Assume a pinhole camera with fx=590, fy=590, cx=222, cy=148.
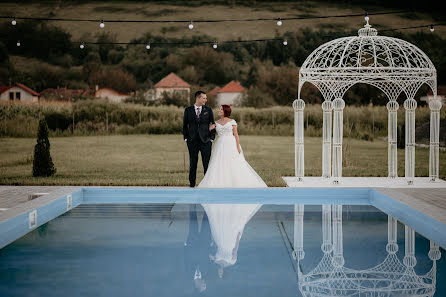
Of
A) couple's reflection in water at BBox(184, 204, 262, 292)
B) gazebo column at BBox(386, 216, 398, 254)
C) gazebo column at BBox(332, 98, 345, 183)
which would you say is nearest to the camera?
couple's reflection in water at BBox(184, 204, 262, 292)

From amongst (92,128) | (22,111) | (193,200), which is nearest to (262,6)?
(92,128)

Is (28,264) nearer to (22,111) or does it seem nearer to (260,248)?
(260,248)

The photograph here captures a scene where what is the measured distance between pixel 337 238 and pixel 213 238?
127 cm

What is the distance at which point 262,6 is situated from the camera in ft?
75.0

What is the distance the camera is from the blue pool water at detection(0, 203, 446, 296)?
4398mm

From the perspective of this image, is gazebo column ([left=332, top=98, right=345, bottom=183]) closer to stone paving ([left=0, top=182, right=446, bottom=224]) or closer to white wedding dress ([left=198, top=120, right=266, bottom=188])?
stone paving ([left=0, top=182, right=446, bottom=224])

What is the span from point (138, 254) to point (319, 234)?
198 centimetres

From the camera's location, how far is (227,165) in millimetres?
8789

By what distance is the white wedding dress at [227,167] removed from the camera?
8727 millimetres

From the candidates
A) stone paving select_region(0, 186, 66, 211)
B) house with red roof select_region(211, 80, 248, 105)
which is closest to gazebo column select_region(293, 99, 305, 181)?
stone paving select_region(0, 186, 66, 211)

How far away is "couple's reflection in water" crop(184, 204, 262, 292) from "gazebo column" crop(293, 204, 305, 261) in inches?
21.1

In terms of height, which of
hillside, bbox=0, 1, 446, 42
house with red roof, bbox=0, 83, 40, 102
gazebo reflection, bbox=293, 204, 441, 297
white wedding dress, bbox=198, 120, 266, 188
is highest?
hillside, bbox=0, 1, 446, 42

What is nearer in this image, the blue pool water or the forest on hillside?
the blue pool water

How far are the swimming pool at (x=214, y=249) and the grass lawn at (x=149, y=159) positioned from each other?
2574 mm
